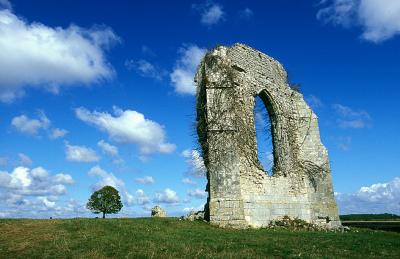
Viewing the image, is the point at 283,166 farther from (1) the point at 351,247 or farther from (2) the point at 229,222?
(1) the point at 351,247

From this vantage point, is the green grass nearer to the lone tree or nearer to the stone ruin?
the stone ruin

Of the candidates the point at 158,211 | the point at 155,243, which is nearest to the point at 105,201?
the point at 158,211

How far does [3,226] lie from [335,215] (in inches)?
567

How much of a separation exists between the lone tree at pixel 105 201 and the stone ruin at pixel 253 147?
18827 millimetres

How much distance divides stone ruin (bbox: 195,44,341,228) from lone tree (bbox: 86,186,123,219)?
1883 cm

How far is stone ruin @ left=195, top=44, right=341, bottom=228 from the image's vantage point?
50.9ft

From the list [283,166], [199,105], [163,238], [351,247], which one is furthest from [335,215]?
[163,238]

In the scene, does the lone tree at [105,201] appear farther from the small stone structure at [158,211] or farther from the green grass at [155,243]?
the green grass at [155,243]

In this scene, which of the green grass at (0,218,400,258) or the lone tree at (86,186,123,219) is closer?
the green grass at (0,218,400,258)

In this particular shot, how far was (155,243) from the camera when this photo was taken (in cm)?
1057

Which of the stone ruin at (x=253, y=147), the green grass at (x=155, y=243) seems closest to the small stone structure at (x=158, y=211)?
the stone ruin at (x=253, y=147)

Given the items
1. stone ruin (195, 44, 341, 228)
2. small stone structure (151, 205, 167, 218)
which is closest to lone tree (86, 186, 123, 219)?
small stone structure (151, 205, 167, 218)

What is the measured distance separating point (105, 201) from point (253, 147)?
20.4 metres

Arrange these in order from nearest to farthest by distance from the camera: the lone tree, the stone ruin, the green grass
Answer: the green grass → the stone ruin → the lone tree
